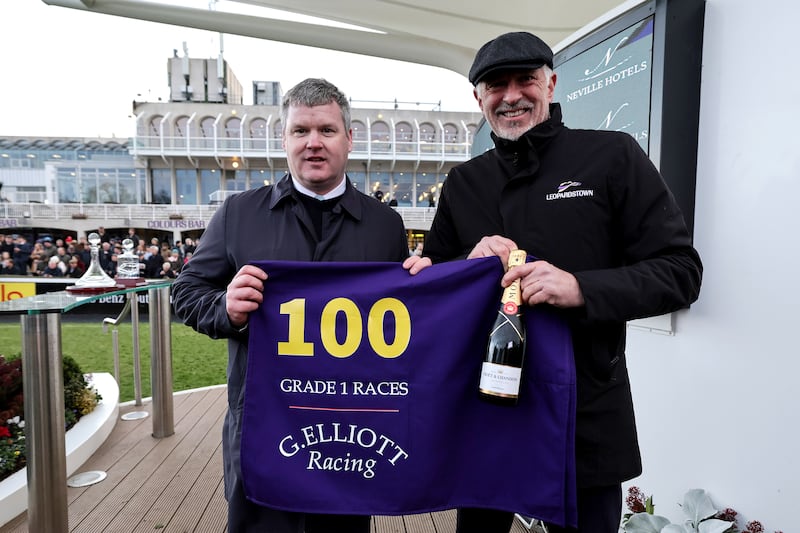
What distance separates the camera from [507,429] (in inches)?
57.0

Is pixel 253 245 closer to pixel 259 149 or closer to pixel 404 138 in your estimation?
pixel 259 149

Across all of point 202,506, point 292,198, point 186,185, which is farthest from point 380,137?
point 292,198

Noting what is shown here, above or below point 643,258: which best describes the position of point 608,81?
above

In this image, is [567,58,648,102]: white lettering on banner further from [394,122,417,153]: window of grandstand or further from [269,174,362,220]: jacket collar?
[394,122,417,153]: window of grandstand

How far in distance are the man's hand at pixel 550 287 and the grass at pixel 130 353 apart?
19.2 ft

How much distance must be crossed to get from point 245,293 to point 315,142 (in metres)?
0.58

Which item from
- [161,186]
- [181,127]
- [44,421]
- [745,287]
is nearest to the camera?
[745,287]

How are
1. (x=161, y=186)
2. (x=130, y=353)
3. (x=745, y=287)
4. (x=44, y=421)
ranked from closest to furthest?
(x=745, y=287) → (x=44, y=421) → (x=130, y=353) → (x=161, y=186)

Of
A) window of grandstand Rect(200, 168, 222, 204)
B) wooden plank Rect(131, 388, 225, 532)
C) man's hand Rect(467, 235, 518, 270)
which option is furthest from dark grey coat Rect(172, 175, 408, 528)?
window of grandstand Rect(200, 168, 222, 204)

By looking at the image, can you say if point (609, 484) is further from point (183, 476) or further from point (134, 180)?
point (134, 180)

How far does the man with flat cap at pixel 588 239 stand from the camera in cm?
129

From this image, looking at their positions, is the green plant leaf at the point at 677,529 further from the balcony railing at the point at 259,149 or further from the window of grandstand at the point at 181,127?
the window of grandstand at the point at 181,127

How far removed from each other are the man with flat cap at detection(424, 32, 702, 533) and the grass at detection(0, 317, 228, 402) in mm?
5785

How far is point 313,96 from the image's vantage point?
67.6 inches
